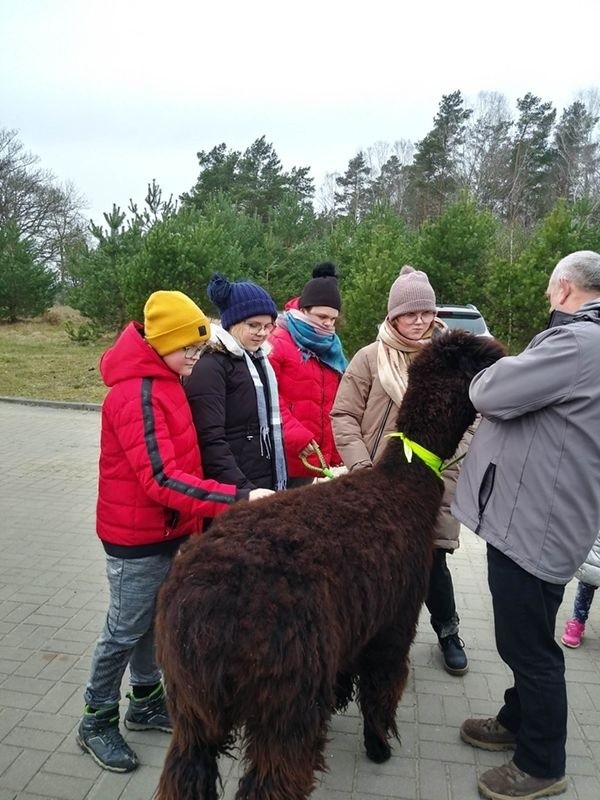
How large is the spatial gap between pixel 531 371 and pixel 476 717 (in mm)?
1962

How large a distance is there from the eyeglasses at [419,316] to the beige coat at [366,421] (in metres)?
0.18

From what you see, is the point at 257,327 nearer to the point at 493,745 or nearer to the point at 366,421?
the point at 366,421

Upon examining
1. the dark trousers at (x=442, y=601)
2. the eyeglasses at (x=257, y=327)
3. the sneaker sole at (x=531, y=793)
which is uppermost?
the eyeglasses at (x=257, y=327)

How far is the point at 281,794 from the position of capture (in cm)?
189

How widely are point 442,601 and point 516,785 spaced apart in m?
1.03

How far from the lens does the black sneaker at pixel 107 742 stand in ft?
8.54

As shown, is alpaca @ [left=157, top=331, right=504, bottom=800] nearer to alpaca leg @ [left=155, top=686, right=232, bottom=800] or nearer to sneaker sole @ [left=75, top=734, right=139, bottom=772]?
alpaca leg @ [left=155, top=686, right=232, bottom=800]

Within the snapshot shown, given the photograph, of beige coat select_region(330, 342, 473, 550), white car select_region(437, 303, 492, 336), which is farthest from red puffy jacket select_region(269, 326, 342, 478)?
white car select_region(437, 303, 492, 336)

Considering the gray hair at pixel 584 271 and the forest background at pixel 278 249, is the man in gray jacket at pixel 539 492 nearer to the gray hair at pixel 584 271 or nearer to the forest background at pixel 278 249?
the gray hair at pixel 584 271

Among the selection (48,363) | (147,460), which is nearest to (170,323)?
(147,460)

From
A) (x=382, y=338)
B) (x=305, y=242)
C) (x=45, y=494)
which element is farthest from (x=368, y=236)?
(x=382, y=338)

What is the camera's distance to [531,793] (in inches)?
97.9

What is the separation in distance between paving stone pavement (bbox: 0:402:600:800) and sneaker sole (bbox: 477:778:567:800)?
6cm

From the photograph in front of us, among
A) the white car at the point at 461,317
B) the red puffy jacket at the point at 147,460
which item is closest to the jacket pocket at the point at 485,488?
the red puffy jacket at the point at 147,460
